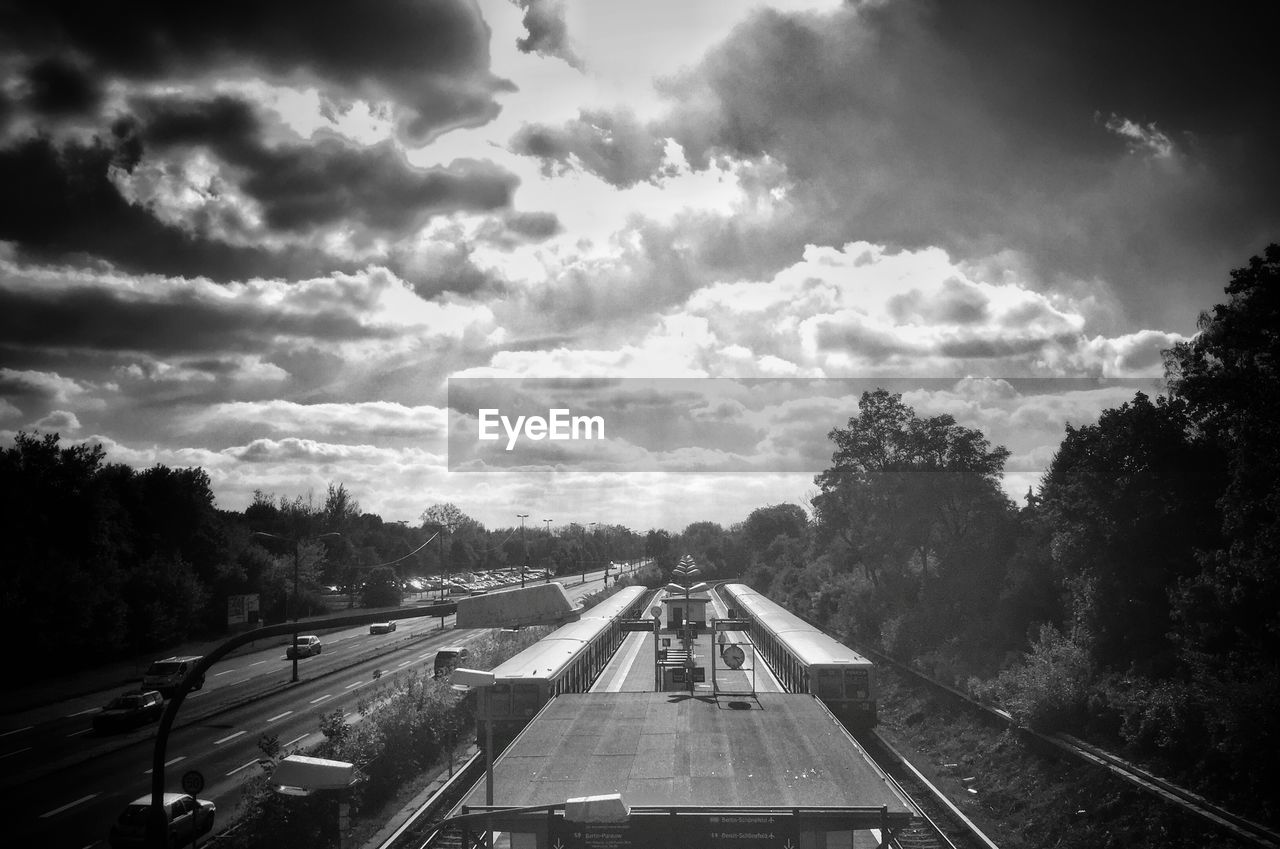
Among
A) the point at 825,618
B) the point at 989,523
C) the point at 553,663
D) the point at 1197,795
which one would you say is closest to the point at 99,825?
the point at 553,663

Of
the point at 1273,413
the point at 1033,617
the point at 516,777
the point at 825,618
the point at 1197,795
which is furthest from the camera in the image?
the point at 825,618

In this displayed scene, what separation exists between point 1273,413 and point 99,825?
32936mm

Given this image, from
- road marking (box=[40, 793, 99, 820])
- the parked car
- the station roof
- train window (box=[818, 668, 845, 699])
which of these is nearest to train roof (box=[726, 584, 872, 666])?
train window (box=[818, 668, 845, 699])

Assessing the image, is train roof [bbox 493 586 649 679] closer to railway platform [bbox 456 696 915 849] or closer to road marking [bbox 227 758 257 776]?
road marking [bbox 227 758 257 776]

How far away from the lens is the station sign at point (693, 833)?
35.6 feet

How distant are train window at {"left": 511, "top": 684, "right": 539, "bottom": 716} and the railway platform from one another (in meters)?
8.50

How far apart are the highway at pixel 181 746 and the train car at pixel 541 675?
287cm

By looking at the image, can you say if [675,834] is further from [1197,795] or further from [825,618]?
[825,618]

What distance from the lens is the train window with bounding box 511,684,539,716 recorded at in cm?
2503

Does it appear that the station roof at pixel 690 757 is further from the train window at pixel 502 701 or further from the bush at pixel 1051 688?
the bush at pixel 1051 688

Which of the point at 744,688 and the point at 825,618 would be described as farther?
the point at 825,618

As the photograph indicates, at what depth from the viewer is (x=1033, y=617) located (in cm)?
3903

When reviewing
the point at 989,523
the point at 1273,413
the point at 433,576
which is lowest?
the point at 433,576

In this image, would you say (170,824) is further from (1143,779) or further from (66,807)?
(1143,779)
